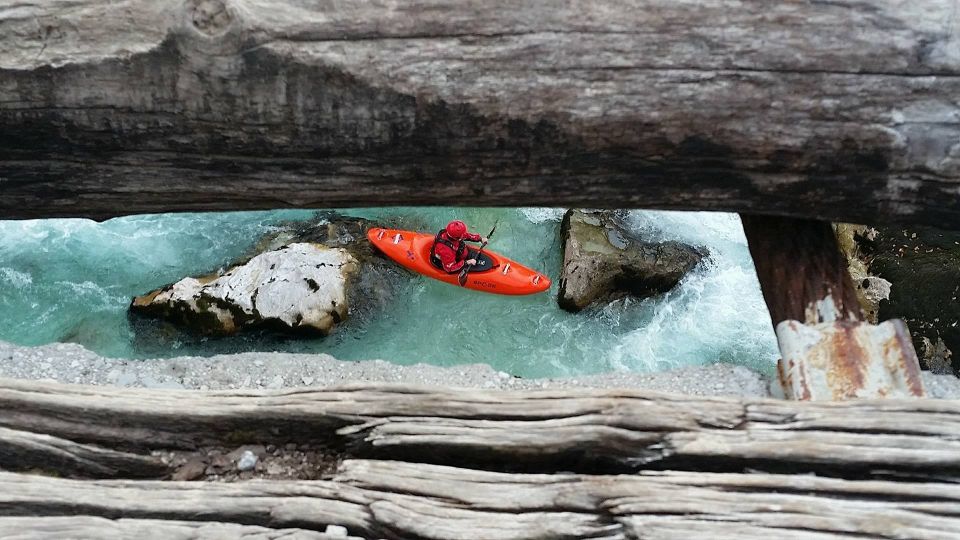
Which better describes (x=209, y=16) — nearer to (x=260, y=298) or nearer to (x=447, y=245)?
(x=260, y=298)

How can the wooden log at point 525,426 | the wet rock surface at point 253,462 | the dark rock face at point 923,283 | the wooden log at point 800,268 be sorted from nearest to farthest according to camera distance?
the wooden log at point 525,426 < the wet rock surface at point 253,462 < the wooden log at point 800,268 < the dark rock face at point 923,283

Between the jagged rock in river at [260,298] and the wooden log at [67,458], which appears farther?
the jagged rock in river at [260,298]

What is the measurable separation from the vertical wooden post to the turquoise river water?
5.11m

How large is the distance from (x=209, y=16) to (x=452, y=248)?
6856mm

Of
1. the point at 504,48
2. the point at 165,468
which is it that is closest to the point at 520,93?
the point at 504,48

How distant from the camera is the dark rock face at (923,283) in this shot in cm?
798

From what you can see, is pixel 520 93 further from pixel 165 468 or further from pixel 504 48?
pixel 165 468

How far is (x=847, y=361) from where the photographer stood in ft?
9.61

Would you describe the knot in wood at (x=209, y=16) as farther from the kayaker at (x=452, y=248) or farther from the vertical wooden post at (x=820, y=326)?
the kayaker at (x=452, y=248)

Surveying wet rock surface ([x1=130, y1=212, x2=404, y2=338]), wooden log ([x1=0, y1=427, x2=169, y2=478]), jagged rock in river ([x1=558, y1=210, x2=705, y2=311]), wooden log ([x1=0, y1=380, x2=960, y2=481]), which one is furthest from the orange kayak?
wooden log ([x1=0, y1=427, x2=169, y2=478])

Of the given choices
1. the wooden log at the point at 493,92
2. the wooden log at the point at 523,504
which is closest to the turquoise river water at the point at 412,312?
the wooden log at the point at 493,92

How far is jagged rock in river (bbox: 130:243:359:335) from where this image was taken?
28.1ft

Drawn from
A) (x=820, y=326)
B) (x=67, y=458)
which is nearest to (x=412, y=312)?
(x=820, y=326)

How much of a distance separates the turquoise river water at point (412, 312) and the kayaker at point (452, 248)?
354mm
